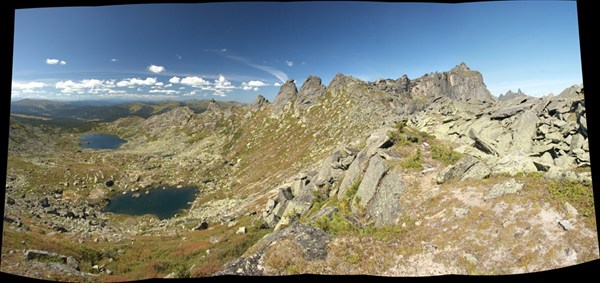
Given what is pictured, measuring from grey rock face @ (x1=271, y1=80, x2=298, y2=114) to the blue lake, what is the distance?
8576 centimetres

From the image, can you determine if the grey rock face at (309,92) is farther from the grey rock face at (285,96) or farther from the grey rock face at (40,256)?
the grey rock face at (40,256)

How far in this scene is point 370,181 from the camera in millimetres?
19750

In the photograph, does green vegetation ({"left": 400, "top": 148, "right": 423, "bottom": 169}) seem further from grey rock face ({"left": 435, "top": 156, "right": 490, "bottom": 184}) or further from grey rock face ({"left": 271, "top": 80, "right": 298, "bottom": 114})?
grey rock face ({"left": 271, "top": 80, "right": 298, "bottom": 114})

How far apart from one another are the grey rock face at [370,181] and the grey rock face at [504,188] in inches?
258

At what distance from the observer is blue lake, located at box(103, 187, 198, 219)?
88.0 metres

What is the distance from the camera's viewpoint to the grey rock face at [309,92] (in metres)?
171

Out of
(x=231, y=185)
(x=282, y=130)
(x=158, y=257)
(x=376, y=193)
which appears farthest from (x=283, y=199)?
(x=282, y=130)

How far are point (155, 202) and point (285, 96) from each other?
109 meters

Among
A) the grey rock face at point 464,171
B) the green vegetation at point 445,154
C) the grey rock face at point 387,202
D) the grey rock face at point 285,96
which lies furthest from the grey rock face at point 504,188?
the grey rock face at point 285,96

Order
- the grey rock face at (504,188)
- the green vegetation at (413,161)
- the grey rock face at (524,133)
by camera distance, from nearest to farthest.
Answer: the grey rock face at (504,188) → the green vegetation at (413,161) → the grey rock face at (524,133)

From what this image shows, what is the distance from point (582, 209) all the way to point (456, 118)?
26809 mm

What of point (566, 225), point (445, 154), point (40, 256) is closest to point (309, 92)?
point (445, 154)

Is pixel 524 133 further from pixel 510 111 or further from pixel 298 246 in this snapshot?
pixel 298 246

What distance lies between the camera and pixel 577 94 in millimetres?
22906
